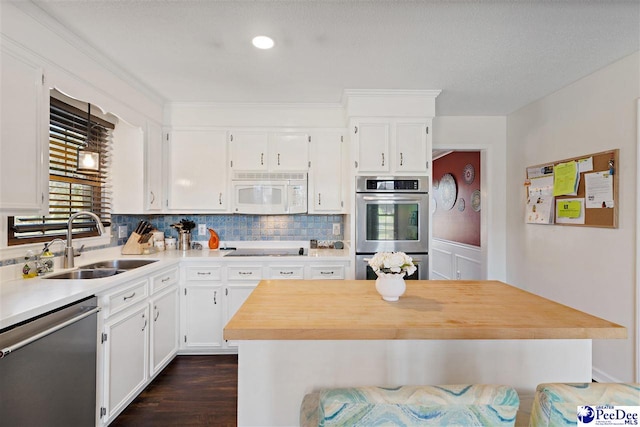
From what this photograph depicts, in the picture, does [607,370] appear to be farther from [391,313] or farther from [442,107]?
[442,107]

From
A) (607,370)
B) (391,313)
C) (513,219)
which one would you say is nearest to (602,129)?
(513,219)

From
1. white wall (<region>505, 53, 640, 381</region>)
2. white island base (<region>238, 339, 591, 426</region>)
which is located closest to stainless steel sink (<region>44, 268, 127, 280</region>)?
white island base (<region>238, 339, 591, 426</region>)

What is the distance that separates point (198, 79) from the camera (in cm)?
265

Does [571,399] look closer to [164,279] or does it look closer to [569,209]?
[569,209]

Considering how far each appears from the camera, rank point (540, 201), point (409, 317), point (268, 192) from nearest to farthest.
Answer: point (409, 317), point (540, 201), point (268, 192)

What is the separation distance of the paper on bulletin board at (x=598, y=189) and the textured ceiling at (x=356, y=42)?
33.4 inches

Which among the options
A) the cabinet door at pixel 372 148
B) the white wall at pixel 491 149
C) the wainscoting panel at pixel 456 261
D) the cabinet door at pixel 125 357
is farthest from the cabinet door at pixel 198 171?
the wainscoting panel at pixel 456 261

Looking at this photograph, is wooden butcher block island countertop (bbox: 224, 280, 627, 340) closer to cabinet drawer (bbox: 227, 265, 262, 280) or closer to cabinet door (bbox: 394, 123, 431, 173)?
cabinet drawer (bbox: 227, 265, 262, 280)

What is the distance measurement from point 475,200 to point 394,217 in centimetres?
184

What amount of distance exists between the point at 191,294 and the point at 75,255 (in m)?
0.95

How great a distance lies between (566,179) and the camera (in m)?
2.72

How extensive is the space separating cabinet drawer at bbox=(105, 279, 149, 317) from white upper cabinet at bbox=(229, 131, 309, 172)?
1.49 meters

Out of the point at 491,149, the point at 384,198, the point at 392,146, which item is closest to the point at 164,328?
the point at 384,198
